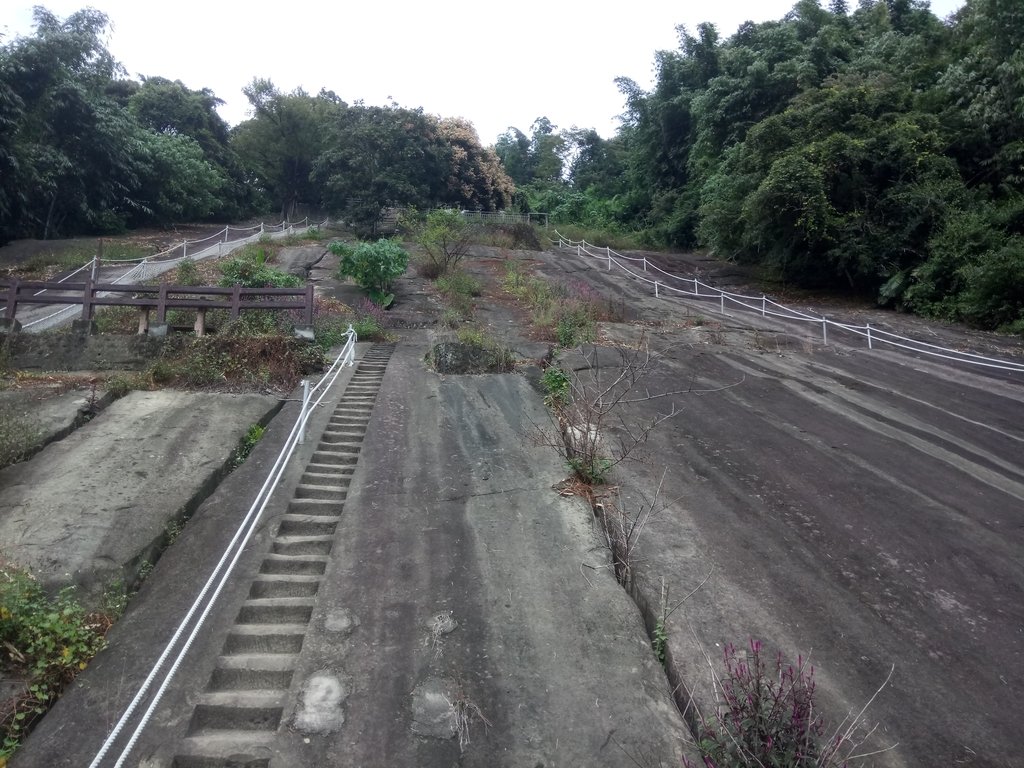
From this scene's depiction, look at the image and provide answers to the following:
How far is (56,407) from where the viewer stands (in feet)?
31.6

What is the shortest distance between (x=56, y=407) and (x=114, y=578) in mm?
4990

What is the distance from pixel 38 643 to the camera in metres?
4.97

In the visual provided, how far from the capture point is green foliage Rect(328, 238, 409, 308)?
18.9 metres

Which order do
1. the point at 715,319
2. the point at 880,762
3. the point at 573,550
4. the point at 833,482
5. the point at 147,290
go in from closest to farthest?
the point at 880,762, the point at 573,550, the point at 833,482, the point at 147,290, the point at 715,319

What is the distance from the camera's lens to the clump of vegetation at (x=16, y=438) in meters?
7.79

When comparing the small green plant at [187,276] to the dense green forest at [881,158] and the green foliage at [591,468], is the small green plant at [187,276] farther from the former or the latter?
the dense green forest at [881,158]

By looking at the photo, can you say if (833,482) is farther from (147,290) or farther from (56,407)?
(147,290)

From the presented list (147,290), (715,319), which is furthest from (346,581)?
(715,319)

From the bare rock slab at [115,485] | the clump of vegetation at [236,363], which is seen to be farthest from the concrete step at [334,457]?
the clump of vegetation at [236,363]

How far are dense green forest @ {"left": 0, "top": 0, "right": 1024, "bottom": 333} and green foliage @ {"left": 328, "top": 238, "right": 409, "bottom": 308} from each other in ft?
35.8

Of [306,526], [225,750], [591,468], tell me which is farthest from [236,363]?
[225,750]

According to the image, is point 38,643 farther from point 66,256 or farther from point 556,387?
point 66,256

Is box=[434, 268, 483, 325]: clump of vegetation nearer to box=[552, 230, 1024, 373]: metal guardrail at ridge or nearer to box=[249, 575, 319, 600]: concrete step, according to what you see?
box=[552, 230, 1024, 373]: metal guardrail at ridge

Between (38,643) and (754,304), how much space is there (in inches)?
796
